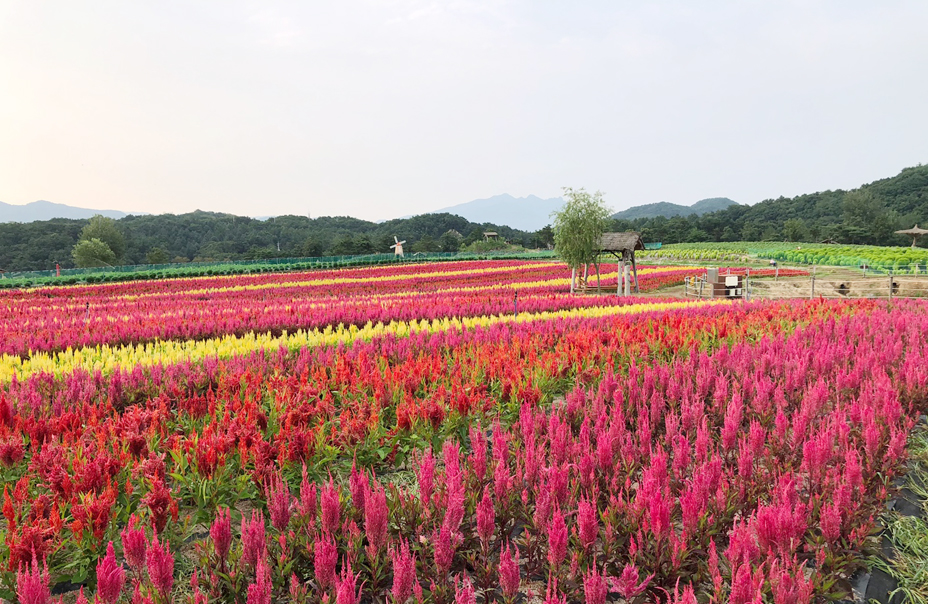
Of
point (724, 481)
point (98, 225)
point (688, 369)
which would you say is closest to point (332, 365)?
point (688, 369)

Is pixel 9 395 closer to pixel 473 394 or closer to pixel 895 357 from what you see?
pixel 473 394

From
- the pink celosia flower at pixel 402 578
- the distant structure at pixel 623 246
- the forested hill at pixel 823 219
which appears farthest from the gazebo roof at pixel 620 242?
the forested hill at pixel 823 219

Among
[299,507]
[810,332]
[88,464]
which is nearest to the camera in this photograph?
[299,507]

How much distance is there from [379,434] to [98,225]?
96.9 metres

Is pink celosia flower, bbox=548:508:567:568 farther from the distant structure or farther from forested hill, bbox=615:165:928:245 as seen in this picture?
forested hill, bbox=615:165:928:245

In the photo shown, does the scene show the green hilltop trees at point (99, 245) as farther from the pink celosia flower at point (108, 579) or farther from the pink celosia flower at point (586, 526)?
the pink celosia flower at point (586, 526)

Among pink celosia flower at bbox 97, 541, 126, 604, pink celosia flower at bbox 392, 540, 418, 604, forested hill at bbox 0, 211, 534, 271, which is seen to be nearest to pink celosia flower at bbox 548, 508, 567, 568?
pink celosia flower at bbox 392, 540, 418, 604

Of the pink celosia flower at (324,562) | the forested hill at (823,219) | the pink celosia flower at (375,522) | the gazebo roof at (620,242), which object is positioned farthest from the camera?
the forested hill at (823,219)

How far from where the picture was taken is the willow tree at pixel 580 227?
2219 centimetres

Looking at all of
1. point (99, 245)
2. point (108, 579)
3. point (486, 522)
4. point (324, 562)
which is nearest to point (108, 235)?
point (99, 245)

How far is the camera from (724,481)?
3.27 m

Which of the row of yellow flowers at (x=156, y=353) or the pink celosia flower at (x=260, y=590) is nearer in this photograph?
the pink celosia flower at (x=260, y=590)

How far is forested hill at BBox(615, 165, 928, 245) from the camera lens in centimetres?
7175

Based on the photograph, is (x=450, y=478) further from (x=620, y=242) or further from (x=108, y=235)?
(x=108, y=235)
